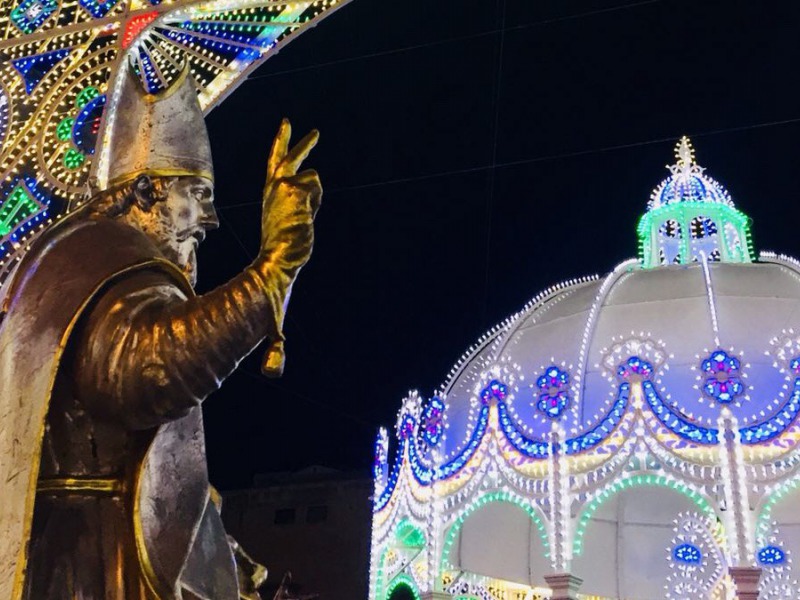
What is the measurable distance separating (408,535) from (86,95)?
Answer: 1106 centimetres

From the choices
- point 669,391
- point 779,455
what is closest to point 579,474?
point 669,391

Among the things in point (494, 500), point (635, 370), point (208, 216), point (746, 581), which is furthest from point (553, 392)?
point (208, 216)

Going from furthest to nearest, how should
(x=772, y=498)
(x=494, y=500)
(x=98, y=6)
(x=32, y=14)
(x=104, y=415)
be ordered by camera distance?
(x=494, y=500)
(x=772, y=498)
(x=32, y=14)
(x=98, y=6)
(x=104, y=415)

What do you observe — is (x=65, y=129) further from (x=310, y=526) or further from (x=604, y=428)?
(x=310, y=526)

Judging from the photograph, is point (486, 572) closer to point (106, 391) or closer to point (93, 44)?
point (93, 44)

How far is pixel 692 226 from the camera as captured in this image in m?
16.5

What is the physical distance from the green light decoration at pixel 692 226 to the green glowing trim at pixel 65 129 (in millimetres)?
12475

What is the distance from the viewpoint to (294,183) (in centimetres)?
195

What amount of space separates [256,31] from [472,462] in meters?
9.08

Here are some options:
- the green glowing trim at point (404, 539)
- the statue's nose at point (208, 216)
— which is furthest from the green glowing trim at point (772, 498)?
the statue's nose at point (208, 216)

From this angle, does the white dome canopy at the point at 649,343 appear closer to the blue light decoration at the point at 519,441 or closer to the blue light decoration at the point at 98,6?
the blue light decoration at the point at 519,441

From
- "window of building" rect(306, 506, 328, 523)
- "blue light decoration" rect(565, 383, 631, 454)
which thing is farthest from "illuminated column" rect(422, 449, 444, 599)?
"window of building" rect(306, 506, 328, 523)

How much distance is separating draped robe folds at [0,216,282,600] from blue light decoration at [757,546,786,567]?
13098 millimetres

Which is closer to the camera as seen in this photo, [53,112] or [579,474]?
[53,112]
